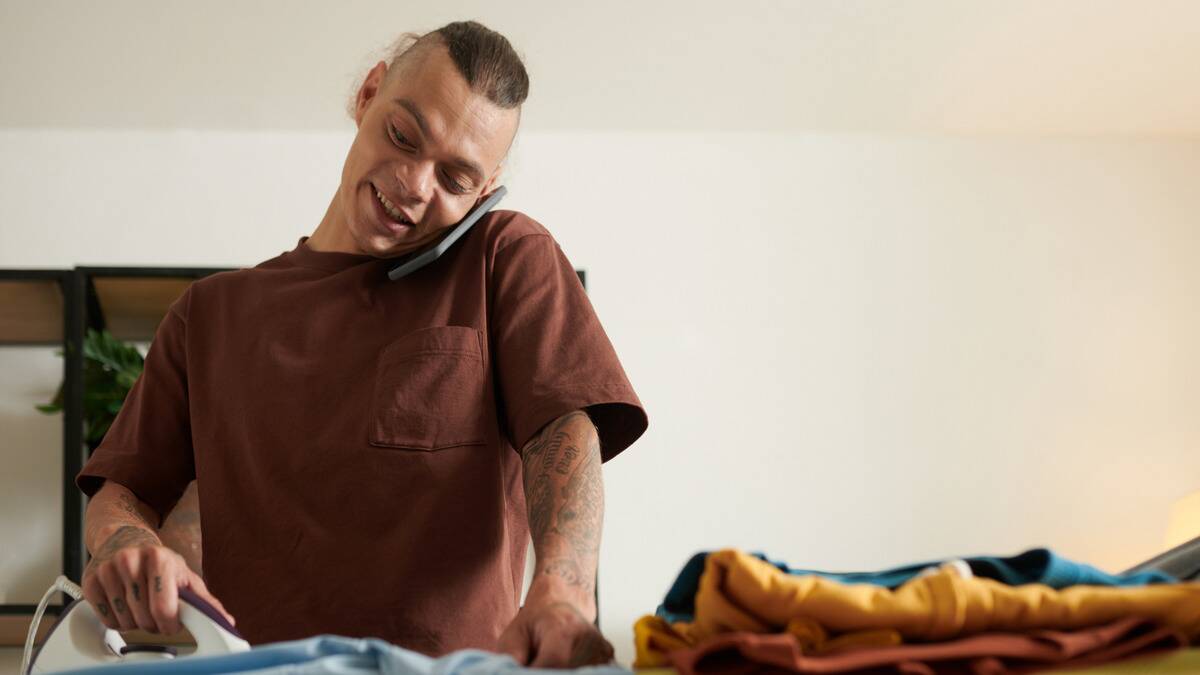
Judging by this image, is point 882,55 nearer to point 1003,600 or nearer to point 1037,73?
→ point 1037,73

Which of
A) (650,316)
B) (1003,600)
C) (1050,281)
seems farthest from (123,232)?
(1003,600)

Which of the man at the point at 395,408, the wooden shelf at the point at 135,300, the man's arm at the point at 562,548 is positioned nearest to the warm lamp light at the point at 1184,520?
the man at the point at 395,408

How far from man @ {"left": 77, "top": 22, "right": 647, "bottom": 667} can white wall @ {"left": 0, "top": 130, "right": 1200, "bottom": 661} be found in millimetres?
1984

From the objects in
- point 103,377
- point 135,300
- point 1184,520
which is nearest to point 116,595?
point 103,377

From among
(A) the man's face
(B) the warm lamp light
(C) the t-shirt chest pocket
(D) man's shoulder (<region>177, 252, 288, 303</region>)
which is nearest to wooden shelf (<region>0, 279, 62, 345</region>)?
(D) man's shoulder (<region>177, 252, 288, 303</region>)

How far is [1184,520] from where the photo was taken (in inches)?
122

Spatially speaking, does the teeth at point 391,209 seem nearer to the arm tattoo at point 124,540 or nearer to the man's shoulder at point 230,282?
the man's shoulder at point 230,282

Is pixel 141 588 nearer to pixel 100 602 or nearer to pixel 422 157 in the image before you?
pixel 100 602

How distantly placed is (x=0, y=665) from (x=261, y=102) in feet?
5.17

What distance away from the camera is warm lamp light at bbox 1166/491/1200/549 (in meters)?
3.04

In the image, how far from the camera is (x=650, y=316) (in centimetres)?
341

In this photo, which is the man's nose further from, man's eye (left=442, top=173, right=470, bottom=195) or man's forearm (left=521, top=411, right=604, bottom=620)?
man's forearm (left=521, top=411, right=604, bottom=620)

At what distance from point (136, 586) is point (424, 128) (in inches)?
22.4

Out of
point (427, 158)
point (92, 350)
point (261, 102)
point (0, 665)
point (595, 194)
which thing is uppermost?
point (261, 102)
